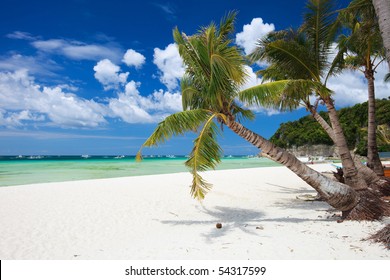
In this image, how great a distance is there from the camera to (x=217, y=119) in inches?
243

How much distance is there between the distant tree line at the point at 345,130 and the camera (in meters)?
54.8

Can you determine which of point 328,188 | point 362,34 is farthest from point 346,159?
point 362,34

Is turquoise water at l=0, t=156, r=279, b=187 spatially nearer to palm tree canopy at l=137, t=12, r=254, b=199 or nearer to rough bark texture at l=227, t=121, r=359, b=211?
palm tree canopy at l=137, t=12, r=254, b=199

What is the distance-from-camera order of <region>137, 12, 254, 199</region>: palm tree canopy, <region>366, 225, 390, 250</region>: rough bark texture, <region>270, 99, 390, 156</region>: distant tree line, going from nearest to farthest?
1. <region>366, 225, 390, 250</region>: rough bark texture
2. <region>137, 12, 254, 199</region>: palm tree canopy
3. <region>270, 99, 390, 156</region>: distant tree line

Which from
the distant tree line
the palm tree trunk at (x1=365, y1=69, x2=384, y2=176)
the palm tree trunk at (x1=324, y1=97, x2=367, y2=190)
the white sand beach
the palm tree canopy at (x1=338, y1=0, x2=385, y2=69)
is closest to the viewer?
the white sand beach

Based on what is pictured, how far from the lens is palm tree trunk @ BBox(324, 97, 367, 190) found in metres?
7.20

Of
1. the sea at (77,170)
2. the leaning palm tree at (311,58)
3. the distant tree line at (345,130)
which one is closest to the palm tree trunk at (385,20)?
the leaning palm tree at (311,58)

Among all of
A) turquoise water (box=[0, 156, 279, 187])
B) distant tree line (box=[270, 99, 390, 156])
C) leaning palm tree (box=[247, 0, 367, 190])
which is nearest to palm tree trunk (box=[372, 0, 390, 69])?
leaning palm tree (box=[247, 0, 367, 190])

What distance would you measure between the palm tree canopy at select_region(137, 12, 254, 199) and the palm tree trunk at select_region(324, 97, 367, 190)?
11.1 ft

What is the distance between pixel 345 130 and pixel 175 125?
2596 inches

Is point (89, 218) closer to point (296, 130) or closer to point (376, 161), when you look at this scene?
point (376, 161)

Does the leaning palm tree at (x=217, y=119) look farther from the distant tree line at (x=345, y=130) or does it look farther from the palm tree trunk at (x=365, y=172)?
the distant tree line at (x=345, y=130)

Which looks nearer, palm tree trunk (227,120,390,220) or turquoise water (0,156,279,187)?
palm tree trunk (227,120,390,220)

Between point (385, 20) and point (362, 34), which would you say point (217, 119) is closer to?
point (385, 20)
